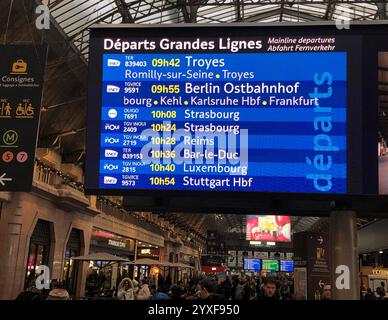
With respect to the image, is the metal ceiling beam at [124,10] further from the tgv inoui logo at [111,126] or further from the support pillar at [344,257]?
the support pillar at [344,257]

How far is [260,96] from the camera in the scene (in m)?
4.96

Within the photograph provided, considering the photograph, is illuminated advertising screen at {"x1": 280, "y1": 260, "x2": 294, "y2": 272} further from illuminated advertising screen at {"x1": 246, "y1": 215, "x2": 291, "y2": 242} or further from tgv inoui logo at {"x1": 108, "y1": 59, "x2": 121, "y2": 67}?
tgv inoui logo at {"x1": 108, "y1": 59, "x2": 121, "y2": 67}

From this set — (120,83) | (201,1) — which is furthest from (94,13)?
(120,83)

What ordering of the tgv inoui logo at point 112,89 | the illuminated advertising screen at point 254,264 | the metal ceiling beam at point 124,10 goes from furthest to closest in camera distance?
the illuminated advertising screen at point 254,264 → the metal ceiling beam at point 124,10 → the tgv inoui logo at point 112,89

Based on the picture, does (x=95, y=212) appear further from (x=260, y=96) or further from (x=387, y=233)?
(x=260, y=96)

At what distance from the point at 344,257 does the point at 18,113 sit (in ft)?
13.3

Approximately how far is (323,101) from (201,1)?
1966 cm

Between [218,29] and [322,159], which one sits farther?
[218,29]

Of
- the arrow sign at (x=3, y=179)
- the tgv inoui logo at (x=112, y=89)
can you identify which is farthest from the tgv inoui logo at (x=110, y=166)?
the arrow sign at (x=3, y=179)

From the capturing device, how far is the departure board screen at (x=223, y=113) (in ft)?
15.8

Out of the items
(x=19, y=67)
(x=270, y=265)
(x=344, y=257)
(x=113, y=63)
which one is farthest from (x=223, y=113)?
(x=270, y=265)

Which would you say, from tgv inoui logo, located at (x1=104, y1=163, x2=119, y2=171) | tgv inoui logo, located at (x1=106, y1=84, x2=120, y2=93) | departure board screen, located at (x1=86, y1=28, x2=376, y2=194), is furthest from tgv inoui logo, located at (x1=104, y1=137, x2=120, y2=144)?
tgv inoui logo, located at (x1=106, y1=84, x2=120, y2=93)

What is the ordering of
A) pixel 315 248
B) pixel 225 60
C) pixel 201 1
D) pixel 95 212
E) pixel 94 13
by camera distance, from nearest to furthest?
pixel 225 60
pixel 315 248
pixel 94 13
pixel 201 1
pixel 95 212

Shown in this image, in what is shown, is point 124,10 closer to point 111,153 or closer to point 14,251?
point 14,251
